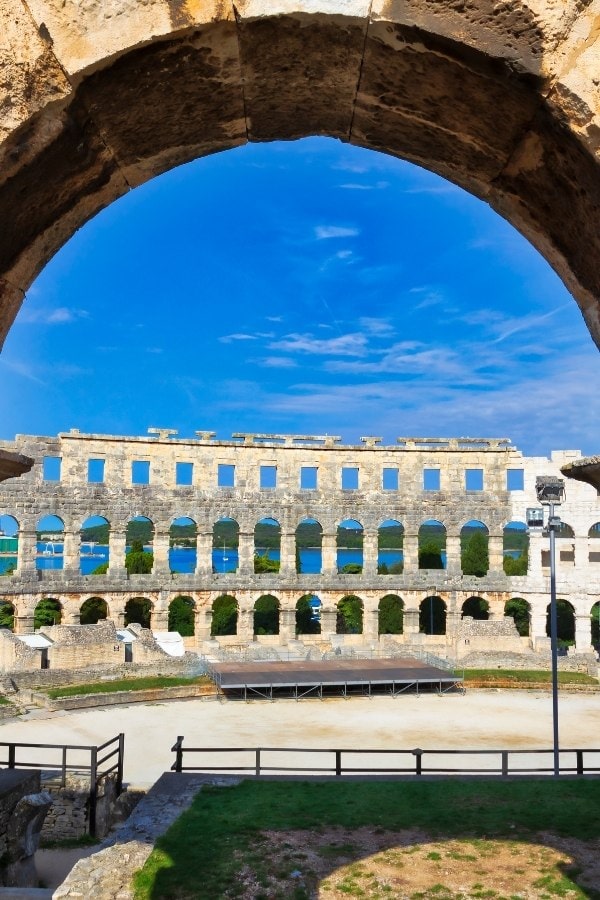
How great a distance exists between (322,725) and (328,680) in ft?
13.1

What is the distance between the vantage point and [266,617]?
3816 centimetres

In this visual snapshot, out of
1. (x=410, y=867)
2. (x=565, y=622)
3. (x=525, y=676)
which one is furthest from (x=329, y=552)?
(x=410, y=867)

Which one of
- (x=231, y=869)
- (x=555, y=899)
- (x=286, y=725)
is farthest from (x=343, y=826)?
(x=286, y=725)

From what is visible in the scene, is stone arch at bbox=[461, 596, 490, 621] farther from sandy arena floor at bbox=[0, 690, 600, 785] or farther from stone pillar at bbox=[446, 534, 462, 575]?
sandy arena floor at bbox=[0, 690, 600, 785]

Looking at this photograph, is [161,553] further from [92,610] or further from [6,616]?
[6,616]

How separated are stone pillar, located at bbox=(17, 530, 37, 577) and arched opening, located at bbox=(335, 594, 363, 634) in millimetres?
16557

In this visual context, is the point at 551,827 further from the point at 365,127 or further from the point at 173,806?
the point at 365,127

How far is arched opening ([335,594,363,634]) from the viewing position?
133ft

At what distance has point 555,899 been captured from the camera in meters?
7.00

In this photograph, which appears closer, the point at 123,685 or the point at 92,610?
the point at 123,685

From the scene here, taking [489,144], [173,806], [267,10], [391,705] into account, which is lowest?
[391,705]

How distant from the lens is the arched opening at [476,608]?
37.3 metres

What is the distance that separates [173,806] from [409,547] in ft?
85.9

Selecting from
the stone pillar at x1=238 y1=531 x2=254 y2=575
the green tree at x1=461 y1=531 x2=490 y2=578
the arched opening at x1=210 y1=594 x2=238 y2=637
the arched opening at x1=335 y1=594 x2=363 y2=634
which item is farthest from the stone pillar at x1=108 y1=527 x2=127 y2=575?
the green tree at x1=461 y1=531 x2=490 y2=578
